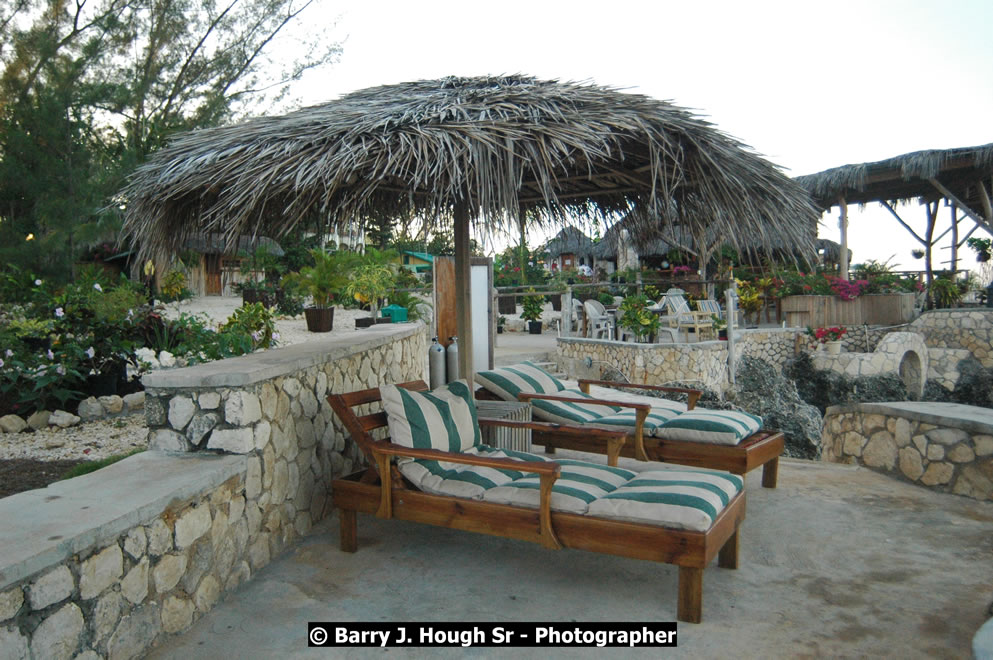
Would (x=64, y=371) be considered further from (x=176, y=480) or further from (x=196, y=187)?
(x=176, y=480)

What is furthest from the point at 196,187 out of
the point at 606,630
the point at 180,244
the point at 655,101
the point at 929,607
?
the point at 929,607

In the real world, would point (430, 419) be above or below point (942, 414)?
above

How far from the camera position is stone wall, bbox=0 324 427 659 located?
178 centimetres

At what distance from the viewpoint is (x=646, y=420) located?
4117 millimetres

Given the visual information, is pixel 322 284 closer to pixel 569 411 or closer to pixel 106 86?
pixel 106 86

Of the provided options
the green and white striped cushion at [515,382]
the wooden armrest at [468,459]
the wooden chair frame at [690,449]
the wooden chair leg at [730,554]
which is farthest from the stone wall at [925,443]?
the wooden armrest at [468,459]

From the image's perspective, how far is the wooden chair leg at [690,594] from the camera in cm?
240

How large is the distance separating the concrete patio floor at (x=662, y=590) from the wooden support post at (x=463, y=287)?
47.9 inches

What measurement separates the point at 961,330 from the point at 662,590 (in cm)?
1425

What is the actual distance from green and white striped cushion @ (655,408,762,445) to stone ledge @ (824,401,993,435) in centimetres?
117

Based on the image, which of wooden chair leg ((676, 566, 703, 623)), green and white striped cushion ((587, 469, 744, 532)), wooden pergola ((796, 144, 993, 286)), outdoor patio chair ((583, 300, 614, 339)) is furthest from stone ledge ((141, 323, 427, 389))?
wooden pergola ((796, 144, 993, 286))

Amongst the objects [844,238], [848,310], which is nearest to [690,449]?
[848,310]

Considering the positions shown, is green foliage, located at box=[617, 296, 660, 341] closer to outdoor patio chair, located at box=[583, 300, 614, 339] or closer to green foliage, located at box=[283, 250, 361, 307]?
outdoor patio chair, located at box=[583, 300, 614, 339]

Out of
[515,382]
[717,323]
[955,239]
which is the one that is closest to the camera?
[515,382]
